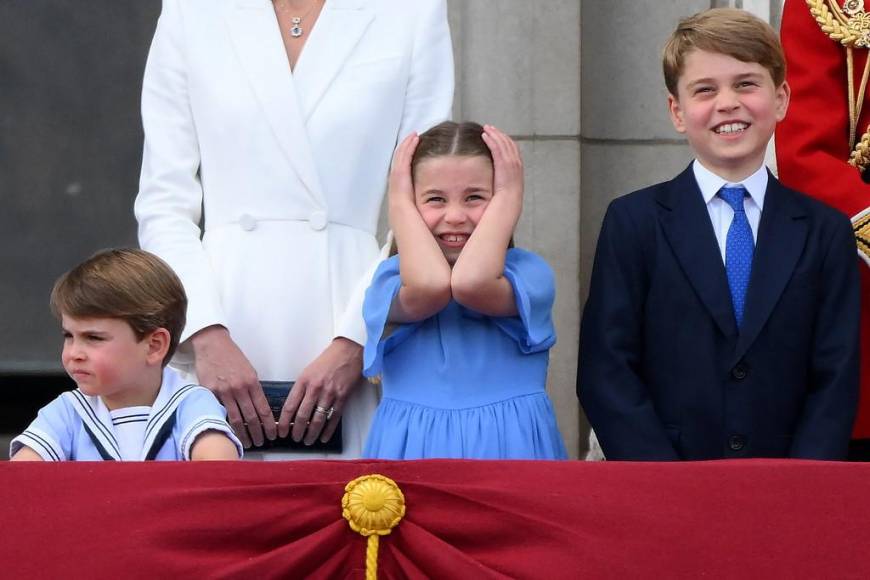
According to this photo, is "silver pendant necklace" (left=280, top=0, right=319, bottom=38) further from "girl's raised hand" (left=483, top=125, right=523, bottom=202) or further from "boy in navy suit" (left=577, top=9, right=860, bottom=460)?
"boy in navy suit" (left=577, top=9, right=860, bottom=460)

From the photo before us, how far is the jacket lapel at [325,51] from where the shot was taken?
11.2 feet

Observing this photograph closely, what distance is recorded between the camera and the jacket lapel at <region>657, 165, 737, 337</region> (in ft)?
10.2

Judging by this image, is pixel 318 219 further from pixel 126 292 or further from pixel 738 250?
pixel 738 250

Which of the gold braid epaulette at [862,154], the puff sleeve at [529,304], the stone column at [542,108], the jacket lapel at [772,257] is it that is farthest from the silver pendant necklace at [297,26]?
the stone column at [542,108]

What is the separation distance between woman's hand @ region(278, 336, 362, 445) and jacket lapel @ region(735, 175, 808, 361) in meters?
0.76

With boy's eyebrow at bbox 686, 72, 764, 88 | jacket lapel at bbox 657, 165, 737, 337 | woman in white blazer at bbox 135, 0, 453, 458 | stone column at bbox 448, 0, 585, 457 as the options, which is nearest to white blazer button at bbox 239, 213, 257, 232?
woman in white blazer at bbox 135, 0, 453, 458

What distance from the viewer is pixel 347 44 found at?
3.42 meters

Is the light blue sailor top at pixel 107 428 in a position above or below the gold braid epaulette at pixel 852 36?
below

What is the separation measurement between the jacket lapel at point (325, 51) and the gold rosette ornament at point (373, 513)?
1105mm

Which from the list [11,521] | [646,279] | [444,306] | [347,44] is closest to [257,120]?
[347,44]

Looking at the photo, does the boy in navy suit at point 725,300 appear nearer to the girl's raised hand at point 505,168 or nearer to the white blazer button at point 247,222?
the girl's raised hand at point 505,168

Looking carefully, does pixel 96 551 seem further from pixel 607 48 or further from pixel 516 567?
pixel 607 48

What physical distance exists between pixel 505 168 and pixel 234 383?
2.21ft

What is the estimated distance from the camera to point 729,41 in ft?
10.7
